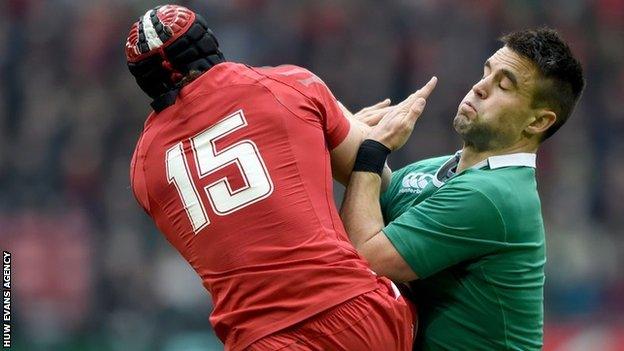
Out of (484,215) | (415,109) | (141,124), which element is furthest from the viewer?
(141,124)

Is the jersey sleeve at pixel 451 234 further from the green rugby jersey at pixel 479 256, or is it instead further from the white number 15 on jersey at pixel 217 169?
the white number 15 on jersey at pixel 217 169

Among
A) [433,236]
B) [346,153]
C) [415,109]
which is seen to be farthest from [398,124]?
→ [433,236]

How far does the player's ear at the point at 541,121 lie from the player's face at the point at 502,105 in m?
0.02

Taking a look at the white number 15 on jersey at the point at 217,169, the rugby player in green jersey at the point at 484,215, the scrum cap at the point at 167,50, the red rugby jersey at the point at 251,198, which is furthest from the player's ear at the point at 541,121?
the scrum cap at the point at 167,50

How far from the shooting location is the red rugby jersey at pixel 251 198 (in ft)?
13.2

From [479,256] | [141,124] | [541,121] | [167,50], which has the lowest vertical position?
[141,124]

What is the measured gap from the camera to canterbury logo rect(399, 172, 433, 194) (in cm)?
468

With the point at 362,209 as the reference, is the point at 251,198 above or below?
above

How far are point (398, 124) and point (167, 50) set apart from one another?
2.98ft

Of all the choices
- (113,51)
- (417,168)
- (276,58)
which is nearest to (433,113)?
(276,58)

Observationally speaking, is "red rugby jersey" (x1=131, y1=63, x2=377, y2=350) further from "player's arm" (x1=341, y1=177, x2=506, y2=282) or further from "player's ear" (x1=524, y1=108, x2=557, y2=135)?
"player's ear" (x1=524, y1=108, x2=557, y2=135)

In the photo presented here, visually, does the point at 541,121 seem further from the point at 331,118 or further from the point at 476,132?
the point at 331,118

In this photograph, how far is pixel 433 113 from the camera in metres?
10.0

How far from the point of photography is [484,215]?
14.0 ft
